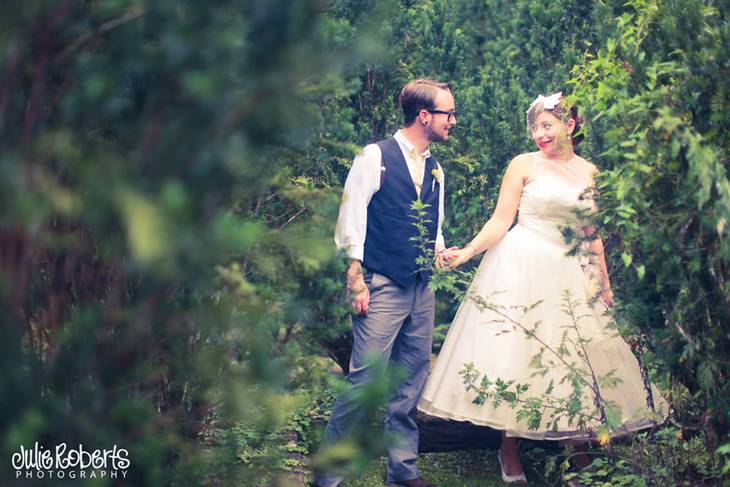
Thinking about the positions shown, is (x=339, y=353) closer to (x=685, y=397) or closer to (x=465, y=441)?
(x=465, y=441)

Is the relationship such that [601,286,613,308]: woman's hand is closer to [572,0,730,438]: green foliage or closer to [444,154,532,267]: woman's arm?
[572,0,730,438]: green foliage

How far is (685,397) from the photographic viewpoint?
168 inches

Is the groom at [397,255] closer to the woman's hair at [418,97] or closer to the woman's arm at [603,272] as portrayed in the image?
the woman's hair at [418,97]

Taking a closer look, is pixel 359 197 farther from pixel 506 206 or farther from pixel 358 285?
pixel 506 206

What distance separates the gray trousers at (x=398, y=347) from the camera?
5086 mm

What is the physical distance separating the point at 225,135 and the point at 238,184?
1.25ft

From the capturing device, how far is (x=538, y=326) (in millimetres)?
5336

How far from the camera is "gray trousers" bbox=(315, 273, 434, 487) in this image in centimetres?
509

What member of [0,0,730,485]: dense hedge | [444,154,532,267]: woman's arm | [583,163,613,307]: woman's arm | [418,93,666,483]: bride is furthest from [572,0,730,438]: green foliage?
[444,154,532,267]: woman's arm

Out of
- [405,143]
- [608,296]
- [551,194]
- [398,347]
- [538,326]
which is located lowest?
[398,347]

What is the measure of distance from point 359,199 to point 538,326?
1.36m

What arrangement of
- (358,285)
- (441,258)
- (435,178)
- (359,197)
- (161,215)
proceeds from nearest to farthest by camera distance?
(161,215) < (358,285) < (359,197) < (441,258) < (435,178)

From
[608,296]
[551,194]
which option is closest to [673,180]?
[608,296]

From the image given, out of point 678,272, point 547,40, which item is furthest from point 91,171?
point 547,40
